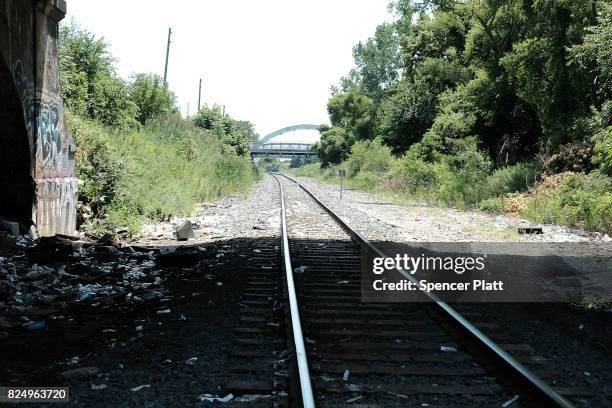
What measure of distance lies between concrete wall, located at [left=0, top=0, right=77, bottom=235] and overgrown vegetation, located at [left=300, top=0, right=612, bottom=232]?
40.6ft

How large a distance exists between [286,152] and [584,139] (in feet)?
349

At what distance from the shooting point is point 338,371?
4.42 m

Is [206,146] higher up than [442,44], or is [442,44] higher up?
[442,44]

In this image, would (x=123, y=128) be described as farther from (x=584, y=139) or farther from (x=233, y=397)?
(x=233, y=397)

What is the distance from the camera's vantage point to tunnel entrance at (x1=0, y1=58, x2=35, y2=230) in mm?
9859

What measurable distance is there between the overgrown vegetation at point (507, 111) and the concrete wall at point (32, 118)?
12364 millimetres

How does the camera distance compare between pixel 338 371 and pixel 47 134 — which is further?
pixel 47 134

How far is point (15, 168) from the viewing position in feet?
33.5

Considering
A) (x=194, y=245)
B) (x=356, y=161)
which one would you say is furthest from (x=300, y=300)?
(x=356, y=161)

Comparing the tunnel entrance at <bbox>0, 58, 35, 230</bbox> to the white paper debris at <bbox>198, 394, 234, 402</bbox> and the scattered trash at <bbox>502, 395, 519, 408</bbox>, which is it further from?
the scattered trash at <bbox>502, 395, 519, 408</bbox>

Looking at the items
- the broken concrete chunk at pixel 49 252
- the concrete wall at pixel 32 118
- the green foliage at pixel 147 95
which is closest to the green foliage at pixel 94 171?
the concrete wall at pixel 32 118

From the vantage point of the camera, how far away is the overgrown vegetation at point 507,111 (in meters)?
16.3

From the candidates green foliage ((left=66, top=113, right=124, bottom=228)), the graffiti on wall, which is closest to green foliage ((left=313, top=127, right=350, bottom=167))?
green foliage ((left=66, top=113, right=124, bottom=228))

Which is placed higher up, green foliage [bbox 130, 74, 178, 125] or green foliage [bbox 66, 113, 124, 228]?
green foliage [bbox 130, 74, 178, 125]
